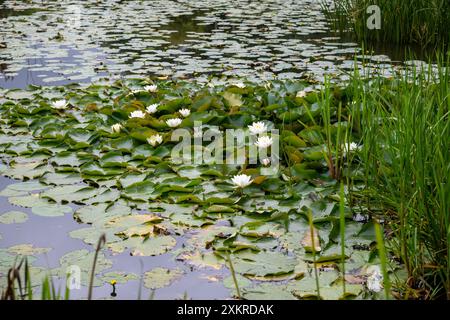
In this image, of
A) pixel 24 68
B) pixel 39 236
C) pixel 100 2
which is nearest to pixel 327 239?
pixel 39 236

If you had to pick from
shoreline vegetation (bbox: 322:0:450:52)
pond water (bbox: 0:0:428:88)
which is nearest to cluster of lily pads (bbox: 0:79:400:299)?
pond water (bbox: 0:0:428:88)

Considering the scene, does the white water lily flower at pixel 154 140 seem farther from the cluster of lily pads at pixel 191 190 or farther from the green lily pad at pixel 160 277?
the green lily pad at pixel 160 277

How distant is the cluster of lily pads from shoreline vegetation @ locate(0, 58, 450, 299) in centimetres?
1

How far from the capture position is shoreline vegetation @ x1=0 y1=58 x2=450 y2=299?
1.97 meters

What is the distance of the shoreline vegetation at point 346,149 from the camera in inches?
77.4

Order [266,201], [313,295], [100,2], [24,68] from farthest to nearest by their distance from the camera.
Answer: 1. [100,2]
2. [24,68]
3. [266,201]
4. [313,295]

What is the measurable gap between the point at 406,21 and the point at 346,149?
4.20 meters

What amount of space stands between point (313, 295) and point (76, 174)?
154cm

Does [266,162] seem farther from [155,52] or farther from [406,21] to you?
[406,21]

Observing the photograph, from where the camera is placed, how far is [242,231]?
7.68 ft

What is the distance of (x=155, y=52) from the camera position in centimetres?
618

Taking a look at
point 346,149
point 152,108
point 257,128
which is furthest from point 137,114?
point 346,149
